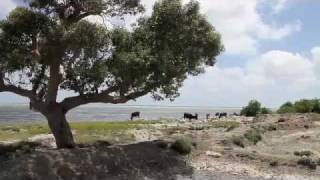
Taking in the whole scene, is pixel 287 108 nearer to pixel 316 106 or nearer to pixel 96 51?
pixel 316 106

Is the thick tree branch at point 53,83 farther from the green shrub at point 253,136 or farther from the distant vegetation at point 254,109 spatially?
the distant vegetation at point 254,109

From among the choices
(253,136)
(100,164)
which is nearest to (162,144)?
(100,164)

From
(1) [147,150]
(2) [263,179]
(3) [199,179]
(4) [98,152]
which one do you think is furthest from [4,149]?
(2) [263,179]

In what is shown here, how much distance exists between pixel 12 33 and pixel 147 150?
987 cm

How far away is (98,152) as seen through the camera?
32.3 m

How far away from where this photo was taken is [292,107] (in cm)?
8425

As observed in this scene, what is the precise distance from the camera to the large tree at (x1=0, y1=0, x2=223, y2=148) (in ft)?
99.8

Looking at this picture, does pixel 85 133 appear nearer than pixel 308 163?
No

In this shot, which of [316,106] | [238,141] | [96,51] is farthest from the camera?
[316,106]

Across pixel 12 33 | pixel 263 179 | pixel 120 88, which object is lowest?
pixel 263 179

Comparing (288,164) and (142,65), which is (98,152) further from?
(288,164)

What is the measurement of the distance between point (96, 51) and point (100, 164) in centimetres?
577

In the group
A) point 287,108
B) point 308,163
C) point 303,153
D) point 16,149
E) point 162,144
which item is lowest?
point 308,163

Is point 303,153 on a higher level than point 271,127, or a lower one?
lower
